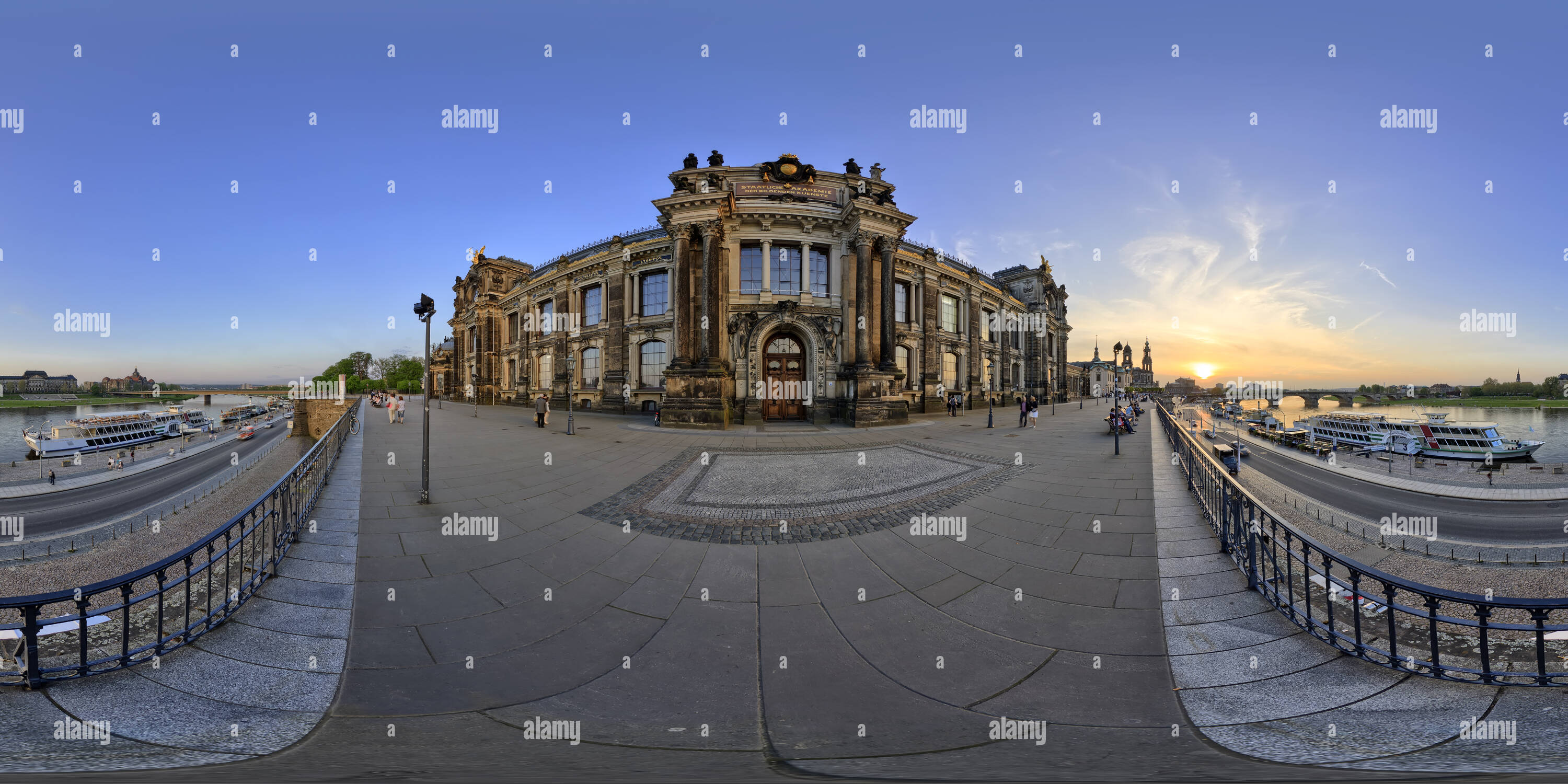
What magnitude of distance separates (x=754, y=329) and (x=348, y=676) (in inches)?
787

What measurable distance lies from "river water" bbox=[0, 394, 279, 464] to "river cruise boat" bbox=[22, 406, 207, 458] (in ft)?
4.09

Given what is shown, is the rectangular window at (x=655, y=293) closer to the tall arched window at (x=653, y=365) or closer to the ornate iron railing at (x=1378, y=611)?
the tall arched window at (x=653, y=365)

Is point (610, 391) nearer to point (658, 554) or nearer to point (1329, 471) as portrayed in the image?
point (658, 554)

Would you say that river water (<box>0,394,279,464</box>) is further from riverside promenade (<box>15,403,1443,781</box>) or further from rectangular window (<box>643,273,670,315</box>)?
riverside promenade (<box>15,403,1443,781</box>)

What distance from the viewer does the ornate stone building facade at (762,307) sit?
71.6 ft

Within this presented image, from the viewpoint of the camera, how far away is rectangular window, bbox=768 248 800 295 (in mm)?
23422

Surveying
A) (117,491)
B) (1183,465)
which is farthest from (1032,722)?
(117,491)

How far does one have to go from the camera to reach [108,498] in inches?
836

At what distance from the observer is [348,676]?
343cm

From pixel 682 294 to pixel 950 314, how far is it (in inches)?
732

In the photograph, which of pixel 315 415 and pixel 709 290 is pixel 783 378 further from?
pixel 315 415

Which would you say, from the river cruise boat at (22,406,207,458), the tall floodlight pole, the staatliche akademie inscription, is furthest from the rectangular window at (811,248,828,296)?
the river cruise boat at (22,406,207,458)

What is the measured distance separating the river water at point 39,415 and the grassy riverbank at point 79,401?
167cm

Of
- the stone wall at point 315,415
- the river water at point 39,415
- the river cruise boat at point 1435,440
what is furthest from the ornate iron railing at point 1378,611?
the river water at point 39,415
